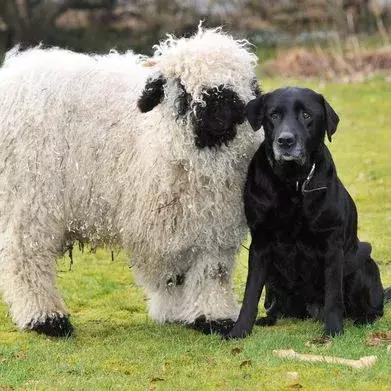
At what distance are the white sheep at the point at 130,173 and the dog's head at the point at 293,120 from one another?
182 millimetres

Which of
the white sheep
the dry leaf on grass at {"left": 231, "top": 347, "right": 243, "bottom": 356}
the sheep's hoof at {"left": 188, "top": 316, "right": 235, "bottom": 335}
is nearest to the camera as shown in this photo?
the dry leaf on grass at {"left": 231, "top": 347, "right": 243, "bottom": 356}

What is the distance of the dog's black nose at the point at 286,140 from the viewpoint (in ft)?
19.5

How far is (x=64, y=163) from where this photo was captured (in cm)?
665

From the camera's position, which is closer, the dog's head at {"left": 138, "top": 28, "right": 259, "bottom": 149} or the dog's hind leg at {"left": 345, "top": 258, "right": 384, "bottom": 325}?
the dog's head at {"left": 138, "top": 28, "right": 259, "bottom": 149}

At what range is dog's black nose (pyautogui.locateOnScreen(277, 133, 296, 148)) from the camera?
5938mm

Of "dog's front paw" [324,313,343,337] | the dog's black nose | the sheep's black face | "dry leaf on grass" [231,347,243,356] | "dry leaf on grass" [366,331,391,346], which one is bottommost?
"dry leaf on grass" [231,347,243,356]

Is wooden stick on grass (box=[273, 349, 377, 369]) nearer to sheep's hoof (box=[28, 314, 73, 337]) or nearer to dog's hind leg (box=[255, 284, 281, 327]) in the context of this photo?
dog's hind leg (box=[255, 284, 281, 327])

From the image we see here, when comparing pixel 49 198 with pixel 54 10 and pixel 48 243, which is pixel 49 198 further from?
pixel 54 10

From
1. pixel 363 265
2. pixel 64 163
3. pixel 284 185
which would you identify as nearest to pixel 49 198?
pixel 64 163

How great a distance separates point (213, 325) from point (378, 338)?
106cm

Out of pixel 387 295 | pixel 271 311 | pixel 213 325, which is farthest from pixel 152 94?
pixel 387 295

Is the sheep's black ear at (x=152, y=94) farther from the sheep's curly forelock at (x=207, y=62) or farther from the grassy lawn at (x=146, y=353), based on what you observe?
the grassy lawn at (x=146, y=353)

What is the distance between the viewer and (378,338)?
6.36 m

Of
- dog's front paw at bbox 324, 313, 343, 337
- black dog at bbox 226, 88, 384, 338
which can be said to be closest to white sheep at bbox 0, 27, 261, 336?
black dog at bbox 226, 88, 384, 338
